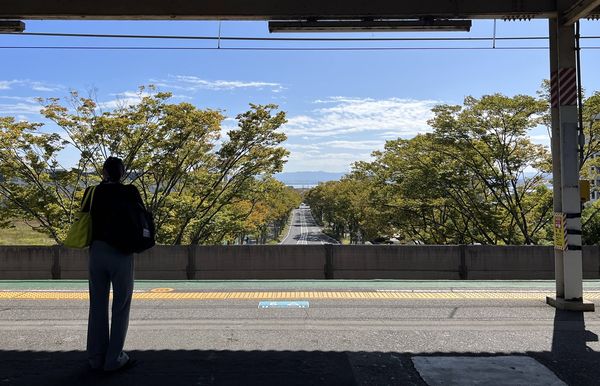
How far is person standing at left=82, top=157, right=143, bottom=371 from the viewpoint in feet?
14.1

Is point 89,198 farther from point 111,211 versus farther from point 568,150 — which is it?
point 568,150

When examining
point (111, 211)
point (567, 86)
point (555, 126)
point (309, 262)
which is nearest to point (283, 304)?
point (111, 211)

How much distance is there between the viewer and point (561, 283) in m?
7.73

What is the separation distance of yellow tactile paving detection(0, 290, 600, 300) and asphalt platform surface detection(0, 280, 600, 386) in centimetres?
2

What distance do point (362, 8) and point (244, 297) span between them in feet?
16.7

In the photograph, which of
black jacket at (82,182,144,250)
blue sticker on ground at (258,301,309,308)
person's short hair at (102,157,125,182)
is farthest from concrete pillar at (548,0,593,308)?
person's short hair at (102,157,125,182)

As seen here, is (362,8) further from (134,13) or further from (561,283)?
(561,283)

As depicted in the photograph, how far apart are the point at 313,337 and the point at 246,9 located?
16.3 feet

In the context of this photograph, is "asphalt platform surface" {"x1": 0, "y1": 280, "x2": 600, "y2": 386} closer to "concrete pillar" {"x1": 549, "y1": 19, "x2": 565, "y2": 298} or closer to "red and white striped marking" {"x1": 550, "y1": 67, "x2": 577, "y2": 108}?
"concrete pillar" {"x1": 549, "y1": 19, "x2": 565, "y2": 298}

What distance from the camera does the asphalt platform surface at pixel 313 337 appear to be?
14.9ft

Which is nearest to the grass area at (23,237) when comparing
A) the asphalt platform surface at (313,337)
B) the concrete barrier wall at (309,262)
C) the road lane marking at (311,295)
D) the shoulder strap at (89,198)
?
the concrete barrier wall at (309,262)

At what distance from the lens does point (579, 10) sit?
7.20 m

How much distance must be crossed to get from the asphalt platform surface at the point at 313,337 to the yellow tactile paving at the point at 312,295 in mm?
22

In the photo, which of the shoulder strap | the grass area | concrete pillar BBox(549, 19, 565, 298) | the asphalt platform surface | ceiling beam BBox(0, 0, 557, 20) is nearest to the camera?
the shoulder strap
